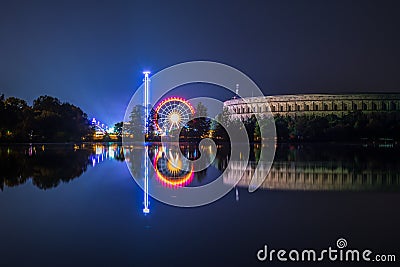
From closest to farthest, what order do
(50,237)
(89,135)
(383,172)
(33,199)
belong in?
(50,237)
(33,199)
(383,172)
(89,135)

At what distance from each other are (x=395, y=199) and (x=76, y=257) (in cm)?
Result: 705

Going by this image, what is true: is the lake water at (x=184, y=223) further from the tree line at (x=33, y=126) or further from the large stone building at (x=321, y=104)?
the large stone building at (x=321, y=104)

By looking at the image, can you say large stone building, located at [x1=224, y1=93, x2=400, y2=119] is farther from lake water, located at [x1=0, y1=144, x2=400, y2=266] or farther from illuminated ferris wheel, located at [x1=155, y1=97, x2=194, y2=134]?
lake water, located at [x1=0, y1=144, x2=400, y2=266]

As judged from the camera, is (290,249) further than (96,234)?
No

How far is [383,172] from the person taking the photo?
14.3 metres

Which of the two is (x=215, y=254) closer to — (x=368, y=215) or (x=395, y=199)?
(x=368, y=215)

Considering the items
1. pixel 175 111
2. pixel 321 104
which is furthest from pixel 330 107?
pixel 175 111

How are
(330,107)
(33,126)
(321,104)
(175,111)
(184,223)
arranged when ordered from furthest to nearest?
1. (321,104)
2. (330,107)
3. (175,111)
4. (33,126)
5. (184,223)

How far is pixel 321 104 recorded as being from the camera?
8281 centimetres

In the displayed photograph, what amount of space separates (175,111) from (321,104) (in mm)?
36249

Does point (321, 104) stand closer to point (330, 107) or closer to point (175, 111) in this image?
point (330, 107)

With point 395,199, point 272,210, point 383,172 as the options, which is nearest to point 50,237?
point 272,210

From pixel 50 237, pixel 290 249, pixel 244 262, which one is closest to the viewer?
pixel 244 262

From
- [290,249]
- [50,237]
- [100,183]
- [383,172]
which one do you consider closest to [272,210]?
[290,249]
